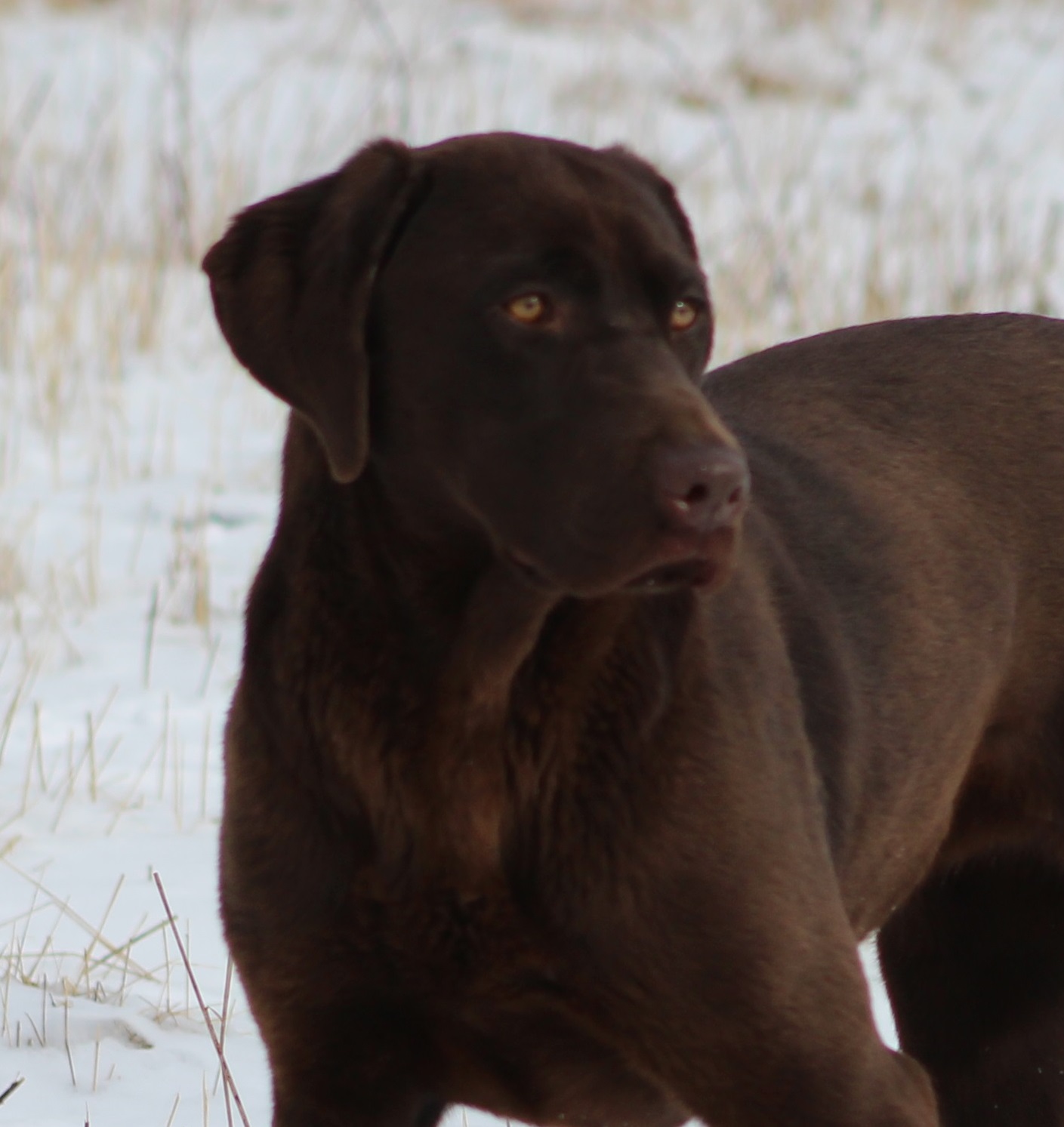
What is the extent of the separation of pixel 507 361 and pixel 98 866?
6.53 feet

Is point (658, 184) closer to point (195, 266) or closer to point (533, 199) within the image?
point (533, 199)

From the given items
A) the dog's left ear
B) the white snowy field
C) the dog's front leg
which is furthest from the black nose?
the white snowy field

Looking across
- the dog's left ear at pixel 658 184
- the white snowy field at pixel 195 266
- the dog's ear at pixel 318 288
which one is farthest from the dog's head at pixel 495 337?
the white snowy field at pixel 195 266

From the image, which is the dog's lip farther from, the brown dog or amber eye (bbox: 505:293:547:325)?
amber eye (bbox: 505:293:547:325)

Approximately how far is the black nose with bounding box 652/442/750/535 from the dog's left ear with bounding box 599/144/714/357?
22.6 inches

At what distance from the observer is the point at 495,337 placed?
7.76 feet

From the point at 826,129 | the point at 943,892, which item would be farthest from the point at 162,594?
the point at 826,129

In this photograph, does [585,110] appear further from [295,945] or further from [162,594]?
[295,945]

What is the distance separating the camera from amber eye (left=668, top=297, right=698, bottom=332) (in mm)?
2465

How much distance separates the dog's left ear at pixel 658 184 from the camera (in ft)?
8.82

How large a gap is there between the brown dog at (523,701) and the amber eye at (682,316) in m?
0.01

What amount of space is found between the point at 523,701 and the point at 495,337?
17.8 inches

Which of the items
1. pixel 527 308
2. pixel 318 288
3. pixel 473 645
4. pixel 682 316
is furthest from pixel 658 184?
pixel 473 645

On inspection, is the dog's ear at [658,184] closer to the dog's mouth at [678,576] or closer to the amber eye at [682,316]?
the amber eye at [682,316]
